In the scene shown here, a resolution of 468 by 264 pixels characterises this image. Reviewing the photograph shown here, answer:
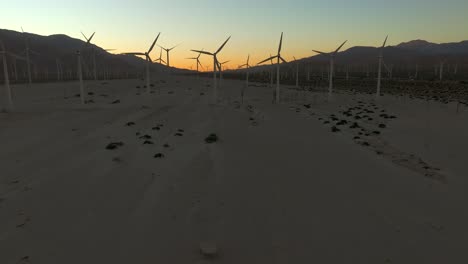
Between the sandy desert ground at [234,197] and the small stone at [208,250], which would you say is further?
the sandy desert ground at [234,197]

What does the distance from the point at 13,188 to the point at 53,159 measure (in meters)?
5.02

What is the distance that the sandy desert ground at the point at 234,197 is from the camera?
34.6 ft

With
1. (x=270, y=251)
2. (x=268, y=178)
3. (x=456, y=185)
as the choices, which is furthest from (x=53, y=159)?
(x=456, y=185)

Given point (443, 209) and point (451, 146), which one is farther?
point (451, 146)

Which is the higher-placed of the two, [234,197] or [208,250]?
[234,197]

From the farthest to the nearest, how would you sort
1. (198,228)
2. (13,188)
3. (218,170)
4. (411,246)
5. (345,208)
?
1. (218,170)
2. (13,188)
3. (345,208)
4. (198,228)
5. (411,246)

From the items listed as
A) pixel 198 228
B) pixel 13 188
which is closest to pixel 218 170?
pixel 198 228

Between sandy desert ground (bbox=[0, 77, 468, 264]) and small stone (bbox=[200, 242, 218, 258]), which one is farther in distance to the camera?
sandy desert ground (bbox=[0, 77, 468, 264])

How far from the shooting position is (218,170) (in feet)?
57.4

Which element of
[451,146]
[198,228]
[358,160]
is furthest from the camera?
[451,146]

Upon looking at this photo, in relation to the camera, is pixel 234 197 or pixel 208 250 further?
pixel 234 197

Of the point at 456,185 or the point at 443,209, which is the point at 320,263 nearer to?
the point at 443,209

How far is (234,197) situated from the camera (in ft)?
46.5

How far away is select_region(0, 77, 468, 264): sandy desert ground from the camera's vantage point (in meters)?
10.5
